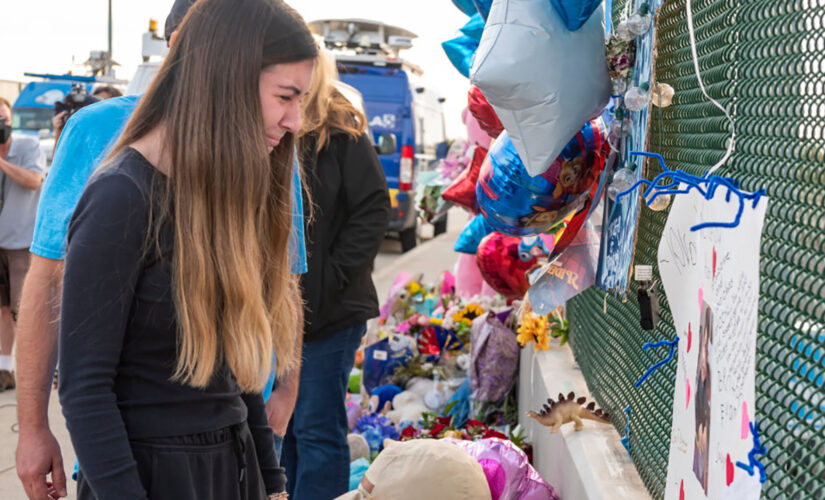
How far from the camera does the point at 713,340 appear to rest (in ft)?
4.23

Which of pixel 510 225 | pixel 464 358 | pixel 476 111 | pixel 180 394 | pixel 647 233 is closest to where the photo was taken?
pixel 180 394

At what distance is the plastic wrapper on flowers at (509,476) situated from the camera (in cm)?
292

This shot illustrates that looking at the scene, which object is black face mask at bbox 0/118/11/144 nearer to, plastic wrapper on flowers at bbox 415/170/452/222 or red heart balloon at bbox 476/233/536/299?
plastic wrapper on flowers at bbox 415/170/452/222

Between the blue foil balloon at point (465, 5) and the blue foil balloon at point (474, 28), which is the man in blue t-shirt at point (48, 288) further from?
the blue foil balloon at point (474, 28)

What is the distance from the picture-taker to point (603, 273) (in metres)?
2.40

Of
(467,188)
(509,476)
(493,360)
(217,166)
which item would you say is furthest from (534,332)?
(217,166)

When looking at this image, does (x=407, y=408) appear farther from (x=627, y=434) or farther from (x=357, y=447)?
(x=627, y=434)

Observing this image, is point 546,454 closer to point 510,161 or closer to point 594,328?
point 594,328

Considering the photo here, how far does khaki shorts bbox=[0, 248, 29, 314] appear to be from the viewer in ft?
20.7

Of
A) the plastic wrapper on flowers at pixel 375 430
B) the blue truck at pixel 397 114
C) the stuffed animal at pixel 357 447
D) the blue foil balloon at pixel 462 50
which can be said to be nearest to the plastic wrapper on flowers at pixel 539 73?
the blue foil balloon at pixel 462 50

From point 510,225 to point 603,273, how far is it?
1.30 feet

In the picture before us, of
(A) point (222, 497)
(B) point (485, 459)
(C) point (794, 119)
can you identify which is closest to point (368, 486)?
(B) point (485, 459)

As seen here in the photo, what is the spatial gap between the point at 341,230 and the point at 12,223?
360cm

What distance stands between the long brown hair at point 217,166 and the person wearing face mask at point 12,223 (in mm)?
4888
